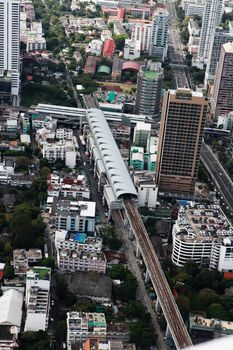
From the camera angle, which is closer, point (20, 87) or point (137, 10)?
point (20, 87)

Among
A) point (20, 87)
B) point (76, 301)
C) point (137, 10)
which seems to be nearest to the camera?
point (76, 301)

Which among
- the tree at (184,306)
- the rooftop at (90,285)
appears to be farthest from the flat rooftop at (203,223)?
the rooftop at (90,285)

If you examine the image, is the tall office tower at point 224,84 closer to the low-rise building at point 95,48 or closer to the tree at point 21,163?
the low-rise building at point 95,48

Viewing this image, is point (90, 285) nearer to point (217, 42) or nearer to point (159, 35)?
point (217, 42)

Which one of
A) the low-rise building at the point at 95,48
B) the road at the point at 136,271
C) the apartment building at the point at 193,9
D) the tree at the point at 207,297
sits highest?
the apartment building at the point at 193,9

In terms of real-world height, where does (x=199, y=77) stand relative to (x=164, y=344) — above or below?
above

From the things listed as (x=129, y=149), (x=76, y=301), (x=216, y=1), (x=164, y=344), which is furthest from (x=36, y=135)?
(x=216, y=1)

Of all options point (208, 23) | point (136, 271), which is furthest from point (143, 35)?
point (136, 271)

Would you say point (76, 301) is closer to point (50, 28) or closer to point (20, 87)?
point (20, 87)
